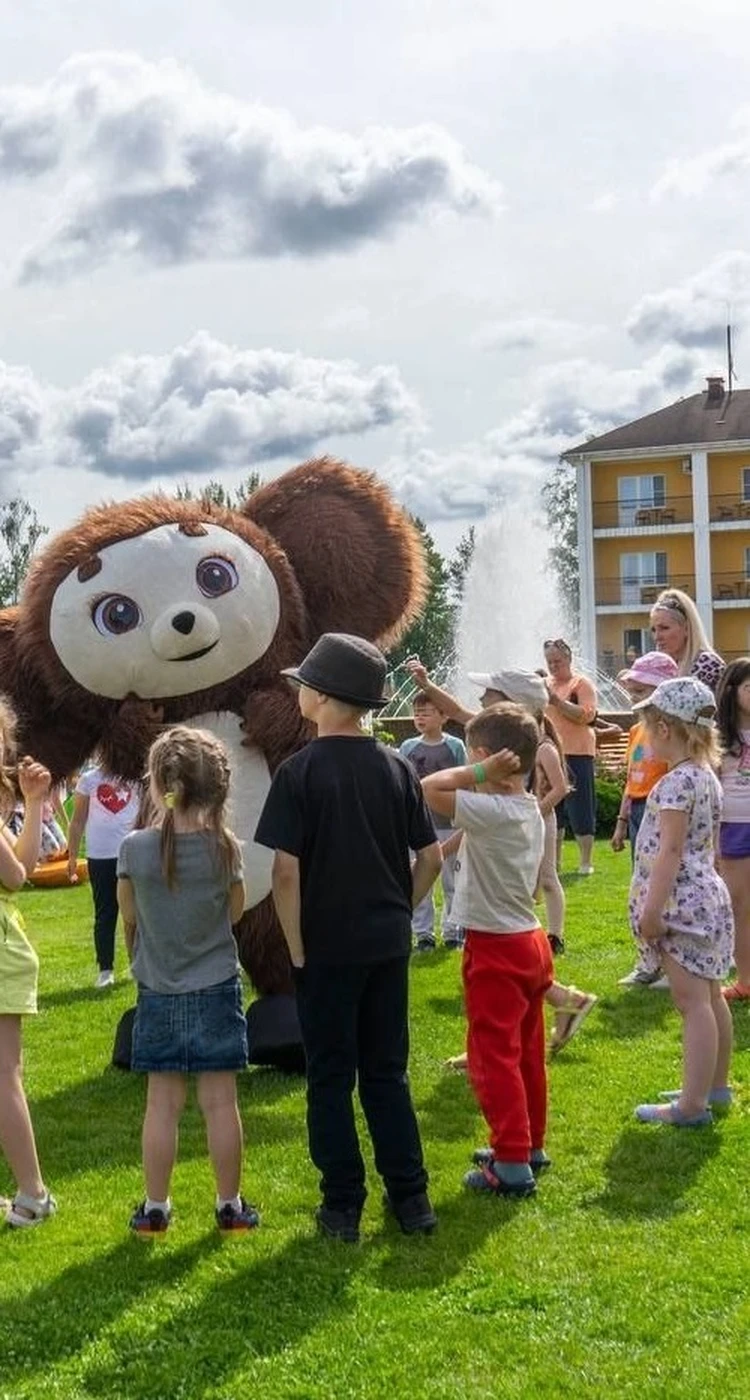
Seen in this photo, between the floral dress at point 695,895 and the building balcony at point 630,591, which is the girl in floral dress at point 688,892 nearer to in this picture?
the floral dress at point 695,895

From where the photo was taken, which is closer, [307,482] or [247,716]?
[247,716]

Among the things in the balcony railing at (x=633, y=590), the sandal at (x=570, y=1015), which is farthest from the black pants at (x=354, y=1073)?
the balcony railing at (x=633, y=590)

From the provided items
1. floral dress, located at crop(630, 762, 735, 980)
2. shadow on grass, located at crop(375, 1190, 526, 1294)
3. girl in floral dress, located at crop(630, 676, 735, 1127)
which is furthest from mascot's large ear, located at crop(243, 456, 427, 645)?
shadow on grass, located at crop(375, 1190, 526, 1294)

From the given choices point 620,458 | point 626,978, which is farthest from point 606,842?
point 620,458

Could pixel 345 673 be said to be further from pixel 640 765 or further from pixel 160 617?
pixel 640 765

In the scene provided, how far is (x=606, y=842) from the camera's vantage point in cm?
1623

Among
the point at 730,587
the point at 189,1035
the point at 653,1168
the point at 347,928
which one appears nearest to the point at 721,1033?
the point at 653,1168

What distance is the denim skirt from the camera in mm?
4418

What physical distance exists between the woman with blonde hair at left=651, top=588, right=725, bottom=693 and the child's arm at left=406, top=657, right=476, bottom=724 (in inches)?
70.8

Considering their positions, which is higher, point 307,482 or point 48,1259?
point 307,482

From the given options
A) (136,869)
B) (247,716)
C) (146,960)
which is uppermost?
(247,716)

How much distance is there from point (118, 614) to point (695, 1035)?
274 centimetres

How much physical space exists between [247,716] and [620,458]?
35935 millimetres

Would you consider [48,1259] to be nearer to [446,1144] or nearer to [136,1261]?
[136,1261]
